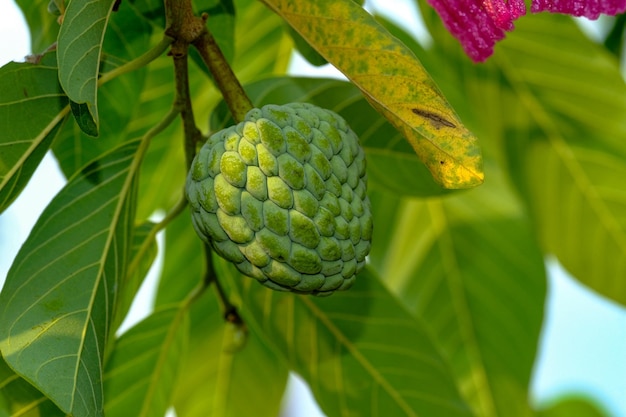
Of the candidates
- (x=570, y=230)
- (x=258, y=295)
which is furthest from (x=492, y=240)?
(x=258, y=295)

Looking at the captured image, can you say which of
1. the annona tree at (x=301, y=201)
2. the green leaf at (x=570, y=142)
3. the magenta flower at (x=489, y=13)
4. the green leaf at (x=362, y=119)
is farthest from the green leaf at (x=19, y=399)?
the green leaf at (x=570, y=142)

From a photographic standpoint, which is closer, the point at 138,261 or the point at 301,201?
the point at 301,201

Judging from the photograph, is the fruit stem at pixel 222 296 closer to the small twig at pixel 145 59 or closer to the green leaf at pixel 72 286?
the green leaf at pixel 72 286

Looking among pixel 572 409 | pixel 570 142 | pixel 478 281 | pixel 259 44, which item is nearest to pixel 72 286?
pixel 259 44

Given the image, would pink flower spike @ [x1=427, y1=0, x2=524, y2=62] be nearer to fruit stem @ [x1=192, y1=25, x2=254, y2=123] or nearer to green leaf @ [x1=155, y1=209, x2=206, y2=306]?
fruit stem @ [x1=192, y1=25, x2=254, y2=123]

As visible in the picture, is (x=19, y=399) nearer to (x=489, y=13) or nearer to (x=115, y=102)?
(x=115, y=102)

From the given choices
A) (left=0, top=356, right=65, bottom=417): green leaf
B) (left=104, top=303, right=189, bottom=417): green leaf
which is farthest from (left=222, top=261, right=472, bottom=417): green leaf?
(left=0, top=356, right=65, bottom=417): green leaf
